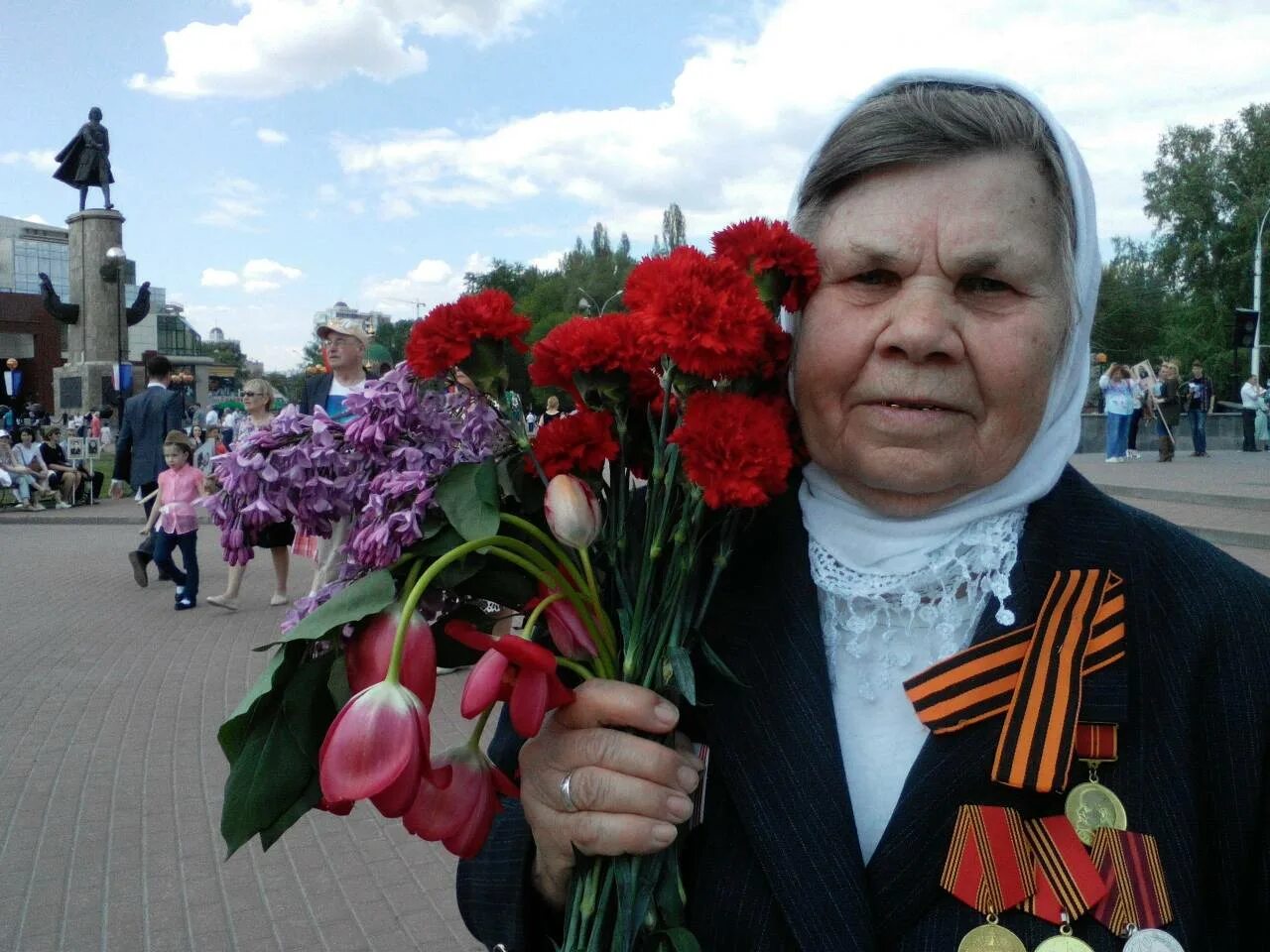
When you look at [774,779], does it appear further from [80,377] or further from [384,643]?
[80,377]

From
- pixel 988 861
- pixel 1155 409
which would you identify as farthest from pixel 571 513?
pixel 1155 409

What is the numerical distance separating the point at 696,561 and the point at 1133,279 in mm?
64142

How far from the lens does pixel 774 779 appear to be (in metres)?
1.35

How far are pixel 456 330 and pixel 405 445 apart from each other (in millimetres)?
145

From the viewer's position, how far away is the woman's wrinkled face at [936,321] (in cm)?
133

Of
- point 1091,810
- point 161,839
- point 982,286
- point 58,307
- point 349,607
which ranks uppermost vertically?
point 58,307

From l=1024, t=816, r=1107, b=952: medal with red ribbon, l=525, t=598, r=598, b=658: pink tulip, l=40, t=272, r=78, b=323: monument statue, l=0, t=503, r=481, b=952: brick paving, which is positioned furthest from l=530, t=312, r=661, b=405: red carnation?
l=40, t=272, r=78, b=323: monument statue

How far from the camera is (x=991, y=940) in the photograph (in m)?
1.28

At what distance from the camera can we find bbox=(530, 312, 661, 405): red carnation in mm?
1218

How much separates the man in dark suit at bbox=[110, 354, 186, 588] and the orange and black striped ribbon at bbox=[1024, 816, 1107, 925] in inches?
414

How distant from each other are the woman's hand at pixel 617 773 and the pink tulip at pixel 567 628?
46mm

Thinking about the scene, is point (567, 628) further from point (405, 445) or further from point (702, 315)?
point (702, 315)

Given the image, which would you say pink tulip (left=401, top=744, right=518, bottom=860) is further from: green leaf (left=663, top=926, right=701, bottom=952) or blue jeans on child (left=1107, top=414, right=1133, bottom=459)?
blue jeans on child (left=1107, top=414, right=1133, bottom=459)

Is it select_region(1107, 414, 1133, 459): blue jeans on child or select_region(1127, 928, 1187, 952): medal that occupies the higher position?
select_region(1107, 414, 1133, 459): blue jeans on child
